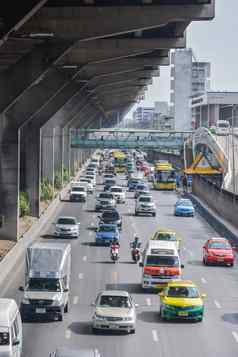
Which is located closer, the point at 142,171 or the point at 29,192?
the point at 29,192

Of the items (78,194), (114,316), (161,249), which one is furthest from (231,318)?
(78,194)

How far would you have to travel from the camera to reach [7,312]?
24234 mm

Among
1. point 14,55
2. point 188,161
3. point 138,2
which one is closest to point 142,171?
point 188,161

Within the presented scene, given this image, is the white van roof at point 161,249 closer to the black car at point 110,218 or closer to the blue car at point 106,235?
the blue car at point 106,235

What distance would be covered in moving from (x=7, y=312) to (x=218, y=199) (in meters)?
55.9

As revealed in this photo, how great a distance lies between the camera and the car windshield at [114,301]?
31.7 metres

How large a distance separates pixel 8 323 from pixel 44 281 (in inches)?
418

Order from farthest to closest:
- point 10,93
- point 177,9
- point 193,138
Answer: point 193,138 < point 10,93 < point 177,9

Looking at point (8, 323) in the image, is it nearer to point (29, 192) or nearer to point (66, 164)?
point (29, 192)

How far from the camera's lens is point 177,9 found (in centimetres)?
5038

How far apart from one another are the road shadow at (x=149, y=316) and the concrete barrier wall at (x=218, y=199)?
31686 mm

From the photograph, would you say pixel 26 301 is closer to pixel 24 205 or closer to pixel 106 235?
pixel 106 235

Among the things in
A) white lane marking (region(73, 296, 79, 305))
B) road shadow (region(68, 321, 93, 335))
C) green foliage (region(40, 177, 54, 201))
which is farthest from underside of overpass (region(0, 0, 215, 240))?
road shadow (region(68, 321, 93, 335))

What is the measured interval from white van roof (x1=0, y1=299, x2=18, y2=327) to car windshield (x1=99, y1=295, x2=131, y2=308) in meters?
6.58
